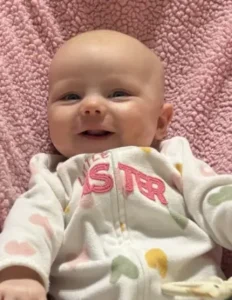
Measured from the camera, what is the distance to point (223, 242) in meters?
1.21

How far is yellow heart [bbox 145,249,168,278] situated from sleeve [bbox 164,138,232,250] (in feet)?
0.35

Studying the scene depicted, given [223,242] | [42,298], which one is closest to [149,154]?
[223,242]

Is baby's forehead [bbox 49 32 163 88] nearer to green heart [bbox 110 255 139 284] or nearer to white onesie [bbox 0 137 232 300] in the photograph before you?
white onesie [bbox 0 137 232 300]

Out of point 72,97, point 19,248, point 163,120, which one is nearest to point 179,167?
point 163,120

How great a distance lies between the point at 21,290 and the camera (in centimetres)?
107

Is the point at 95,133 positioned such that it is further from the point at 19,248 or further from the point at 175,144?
the point at 19,248

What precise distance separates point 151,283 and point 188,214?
7.2 inches

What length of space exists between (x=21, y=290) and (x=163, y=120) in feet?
1.60

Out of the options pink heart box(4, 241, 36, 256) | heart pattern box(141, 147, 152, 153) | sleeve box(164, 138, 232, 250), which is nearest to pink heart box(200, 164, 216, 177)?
sleeve box(164, 138, 232, 250)

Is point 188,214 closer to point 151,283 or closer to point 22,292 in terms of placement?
point 151,283

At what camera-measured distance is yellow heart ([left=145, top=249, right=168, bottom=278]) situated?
1146mm

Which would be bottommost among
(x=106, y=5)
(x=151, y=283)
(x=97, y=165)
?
(x=151, y=283)

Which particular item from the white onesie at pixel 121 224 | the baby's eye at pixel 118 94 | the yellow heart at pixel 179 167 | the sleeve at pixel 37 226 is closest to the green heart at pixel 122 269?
the white onesie at pixel 121 224

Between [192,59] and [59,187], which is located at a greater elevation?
[192,59]
